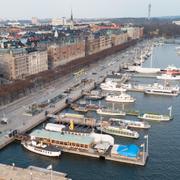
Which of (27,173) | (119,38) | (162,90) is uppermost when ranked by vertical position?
(119,38)

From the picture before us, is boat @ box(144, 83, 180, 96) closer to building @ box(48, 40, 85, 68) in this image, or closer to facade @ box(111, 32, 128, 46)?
building @ box(48, 40, 85, 68)

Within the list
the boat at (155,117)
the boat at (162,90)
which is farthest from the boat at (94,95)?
the boat at (155,117)

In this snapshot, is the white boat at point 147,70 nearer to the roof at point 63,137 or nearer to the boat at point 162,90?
the boat at point 162,90

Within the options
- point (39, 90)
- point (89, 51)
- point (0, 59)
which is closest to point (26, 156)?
point (39, 90)

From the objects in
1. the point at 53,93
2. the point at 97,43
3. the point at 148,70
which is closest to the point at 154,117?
the point at 53,93

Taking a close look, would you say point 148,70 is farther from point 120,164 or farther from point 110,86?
point 120,164

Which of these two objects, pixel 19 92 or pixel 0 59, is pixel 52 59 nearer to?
pixel 0 59

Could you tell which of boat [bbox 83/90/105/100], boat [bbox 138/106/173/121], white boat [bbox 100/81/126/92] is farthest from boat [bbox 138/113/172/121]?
white boat [bbox 100/81/126/92]
